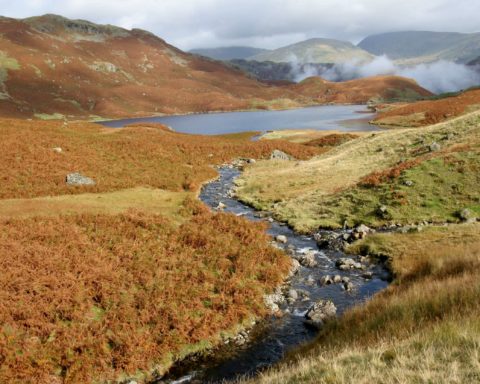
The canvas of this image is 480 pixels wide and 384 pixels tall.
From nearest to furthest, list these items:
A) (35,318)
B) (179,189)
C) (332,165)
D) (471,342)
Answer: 1. (471,342)
2. (35,318)
3. (179,189)
4. (332,165)

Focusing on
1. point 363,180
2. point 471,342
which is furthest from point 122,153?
point 471,342

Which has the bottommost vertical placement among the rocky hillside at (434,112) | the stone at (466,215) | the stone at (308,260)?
the stone at (308,260)

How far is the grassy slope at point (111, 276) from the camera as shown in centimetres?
1448

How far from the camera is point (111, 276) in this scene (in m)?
18.6

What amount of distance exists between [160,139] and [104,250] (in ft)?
138

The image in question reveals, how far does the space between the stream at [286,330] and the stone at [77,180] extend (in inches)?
798

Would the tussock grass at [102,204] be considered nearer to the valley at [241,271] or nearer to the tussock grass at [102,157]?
the valley at [241,271]

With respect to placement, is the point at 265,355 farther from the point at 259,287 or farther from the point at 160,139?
the point at 160,139

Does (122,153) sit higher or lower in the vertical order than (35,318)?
higher

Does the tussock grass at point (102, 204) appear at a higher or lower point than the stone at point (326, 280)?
higher

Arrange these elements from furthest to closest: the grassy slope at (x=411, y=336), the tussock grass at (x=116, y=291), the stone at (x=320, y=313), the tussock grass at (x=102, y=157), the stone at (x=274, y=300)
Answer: the tussock grass at (x=102, y=157), the stone at (x=274, y=300), the stone at (x=320, y=313), the tussock grass at (x=116, y=291), the grassy slope at (x=411, y=336)

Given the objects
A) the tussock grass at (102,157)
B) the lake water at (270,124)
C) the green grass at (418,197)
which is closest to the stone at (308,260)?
the green grass at (418,197)

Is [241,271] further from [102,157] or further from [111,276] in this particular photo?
[102,157]

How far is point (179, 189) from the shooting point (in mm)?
41062
